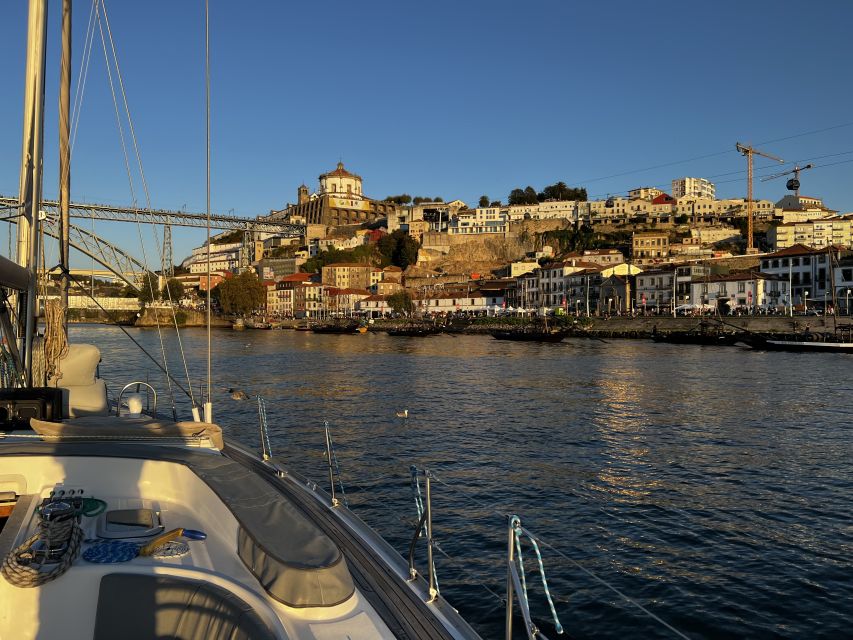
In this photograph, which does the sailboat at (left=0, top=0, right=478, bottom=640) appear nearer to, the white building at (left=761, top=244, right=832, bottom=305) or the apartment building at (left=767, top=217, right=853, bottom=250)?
the white building at (left=761, top=244, right=832, bottom=305)

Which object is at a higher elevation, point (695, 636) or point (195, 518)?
point (195, 518)

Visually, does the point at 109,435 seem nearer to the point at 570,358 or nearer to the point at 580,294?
the point at 570,358

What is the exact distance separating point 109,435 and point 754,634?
6.44 m

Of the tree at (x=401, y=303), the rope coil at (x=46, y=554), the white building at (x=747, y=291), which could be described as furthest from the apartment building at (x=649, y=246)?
the rope coil at (x=46, y=554)

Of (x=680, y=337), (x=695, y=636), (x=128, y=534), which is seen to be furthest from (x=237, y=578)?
(x=680, y=337)

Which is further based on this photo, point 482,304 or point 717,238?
point 717,238

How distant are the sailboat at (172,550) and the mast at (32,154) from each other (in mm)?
1886

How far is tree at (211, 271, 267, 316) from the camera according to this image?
112 m

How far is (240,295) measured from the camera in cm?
11175

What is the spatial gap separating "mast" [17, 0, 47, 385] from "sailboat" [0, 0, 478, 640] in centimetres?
189

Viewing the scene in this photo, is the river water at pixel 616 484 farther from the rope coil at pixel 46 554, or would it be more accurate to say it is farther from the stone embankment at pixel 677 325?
the stone embankment at pixel 677 325

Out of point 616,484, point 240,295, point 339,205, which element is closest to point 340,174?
point 339,205

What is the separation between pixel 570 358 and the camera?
1726 inches

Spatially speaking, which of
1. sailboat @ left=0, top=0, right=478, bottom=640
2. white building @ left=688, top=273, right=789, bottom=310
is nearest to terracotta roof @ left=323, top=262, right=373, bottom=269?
white building @ left=688, top=273, right=789, bottom=310
